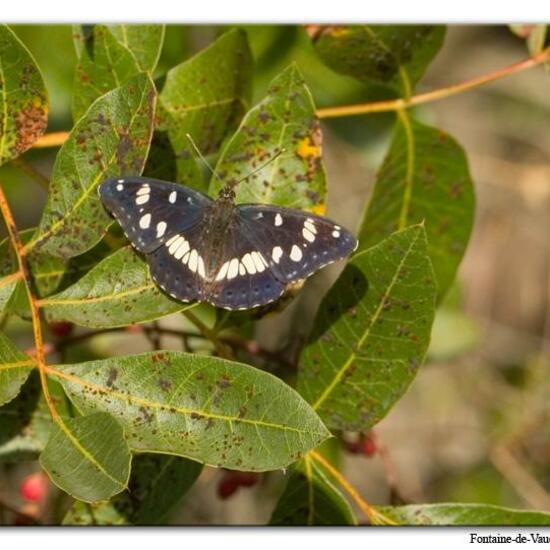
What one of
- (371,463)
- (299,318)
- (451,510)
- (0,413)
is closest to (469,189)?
(451,510)

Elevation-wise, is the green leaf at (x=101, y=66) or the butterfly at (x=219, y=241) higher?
the green leaf at (x=101, y=66)

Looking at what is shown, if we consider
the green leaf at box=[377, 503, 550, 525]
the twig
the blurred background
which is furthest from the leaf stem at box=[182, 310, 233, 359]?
the twig

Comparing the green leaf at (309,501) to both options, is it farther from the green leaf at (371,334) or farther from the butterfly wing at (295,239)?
the butterfly wing at (295,239)

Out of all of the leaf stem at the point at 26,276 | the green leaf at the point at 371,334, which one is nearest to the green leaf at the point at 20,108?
the leaf stem at the point at 26,276

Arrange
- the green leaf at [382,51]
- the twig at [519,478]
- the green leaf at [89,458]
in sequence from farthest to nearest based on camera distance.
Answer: the twig at [519,478], the green leaf at [382,51], the green leaf at [89,458]

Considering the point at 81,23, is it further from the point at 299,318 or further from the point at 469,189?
the point at 299,318

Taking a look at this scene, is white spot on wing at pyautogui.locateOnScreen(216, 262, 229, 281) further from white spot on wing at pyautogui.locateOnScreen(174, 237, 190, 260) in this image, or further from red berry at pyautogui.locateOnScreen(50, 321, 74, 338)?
red berry at pyautogui.locateOnScreen(50, 321, 74, 338)
